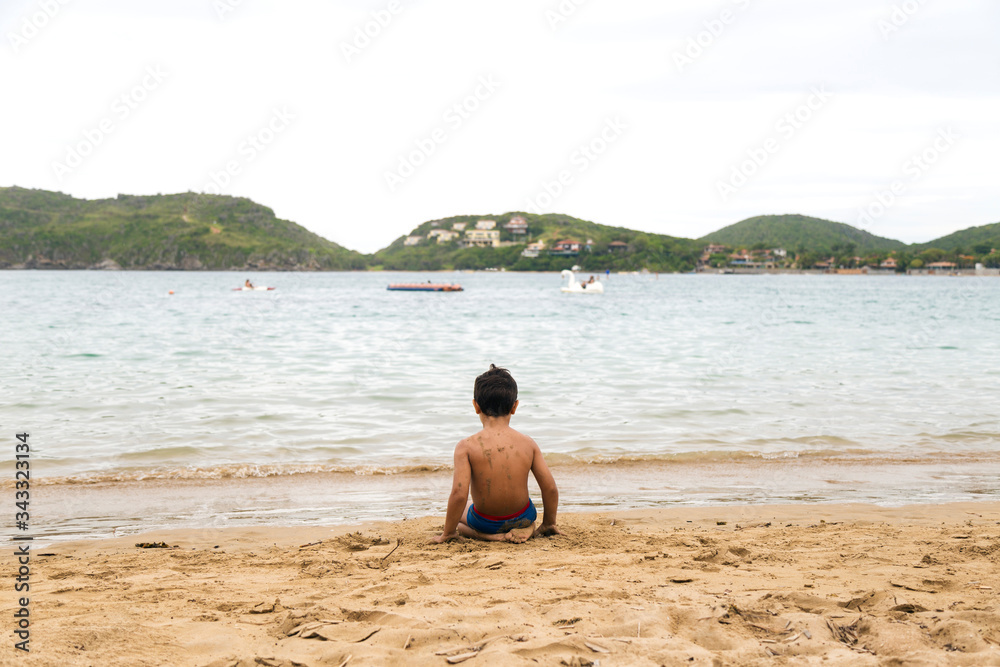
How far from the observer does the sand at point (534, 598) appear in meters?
2.84

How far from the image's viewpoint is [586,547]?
4770mm

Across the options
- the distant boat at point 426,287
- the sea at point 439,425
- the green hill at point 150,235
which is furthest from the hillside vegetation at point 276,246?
the sea at point 439,425

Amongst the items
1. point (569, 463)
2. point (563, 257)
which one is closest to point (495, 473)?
point (569, 463)

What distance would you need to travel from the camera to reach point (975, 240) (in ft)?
598

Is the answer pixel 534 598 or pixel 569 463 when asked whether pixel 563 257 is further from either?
pixel 534 598

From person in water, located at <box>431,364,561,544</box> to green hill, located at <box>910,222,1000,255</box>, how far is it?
642ft

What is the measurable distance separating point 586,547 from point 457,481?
106cm

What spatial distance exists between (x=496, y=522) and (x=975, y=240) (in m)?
224

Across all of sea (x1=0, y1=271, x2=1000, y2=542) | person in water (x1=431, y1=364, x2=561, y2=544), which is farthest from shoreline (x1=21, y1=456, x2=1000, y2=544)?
person in water (x1=431, y1=364, x2=561, y2=544)

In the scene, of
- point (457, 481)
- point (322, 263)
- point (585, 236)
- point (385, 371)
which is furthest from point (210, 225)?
point (457, 481)

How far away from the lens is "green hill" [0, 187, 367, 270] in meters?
155

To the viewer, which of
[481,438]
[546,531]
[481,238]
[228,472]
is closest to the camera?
[481,438]

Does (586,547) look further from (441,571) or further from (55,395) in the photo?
(55,395)

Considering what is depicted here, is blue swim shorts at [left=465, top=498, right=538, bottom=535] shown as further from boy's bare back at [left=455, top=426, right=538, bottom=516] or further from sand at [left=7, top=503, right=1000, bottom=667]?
sand at [left=7, top=503, right=1000, bottom=667]
